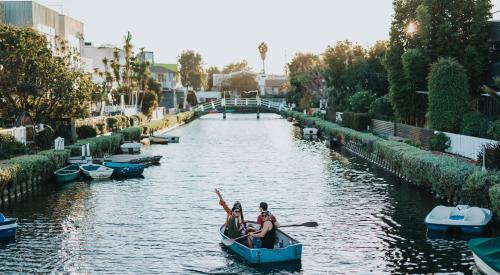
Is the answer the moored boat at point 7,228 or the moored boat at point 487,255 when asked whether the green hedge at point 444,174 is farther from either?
the moored boat at point 7,228

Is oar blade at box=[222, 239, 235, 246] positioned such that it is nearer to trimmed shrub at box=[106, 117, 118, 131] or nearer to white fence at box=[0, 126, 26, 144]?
white fence at box=[0, 126, 26, 144]

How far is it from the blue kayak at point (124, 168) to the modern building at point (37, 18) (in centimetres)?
3160

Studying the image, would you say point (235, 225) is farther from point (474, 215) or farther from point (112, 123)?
point (112, 123)

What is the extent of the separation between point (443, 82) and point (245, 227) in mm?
32864

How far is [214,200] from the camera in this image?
4119cm

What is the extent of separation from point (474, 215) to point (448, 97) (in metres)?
26.7

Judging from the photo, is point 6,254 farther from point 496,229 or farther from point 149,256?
point 496,229

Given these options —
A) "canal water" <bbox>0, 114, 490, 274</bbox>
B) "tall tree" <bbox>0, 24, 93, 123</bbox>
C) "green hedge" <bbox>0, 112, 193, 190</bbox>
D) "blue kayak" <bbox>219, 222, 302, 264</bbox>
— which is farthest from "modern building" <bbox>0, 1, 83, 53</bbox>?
"blue kayak" <bbox>219, 222, 302, 264</bbox>

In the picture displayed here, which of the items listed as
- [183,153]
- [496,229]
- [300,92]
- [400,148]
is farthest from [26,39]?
[300,92]

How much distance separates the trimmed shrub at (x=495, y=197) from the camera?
95.2 feet

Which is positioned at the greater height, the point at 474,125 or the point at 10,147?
the point at 474,125

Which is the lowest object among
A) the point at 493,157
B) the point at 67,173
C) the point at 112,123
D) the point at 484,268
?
the point at 484,268

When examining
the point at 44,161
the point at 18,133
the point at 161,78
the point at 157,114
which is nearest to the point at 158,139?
the point at 18,133

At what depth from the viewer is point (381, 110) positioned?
82375mm
